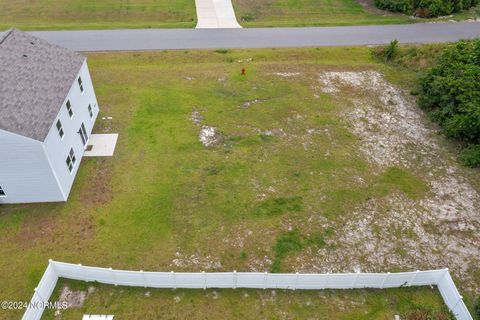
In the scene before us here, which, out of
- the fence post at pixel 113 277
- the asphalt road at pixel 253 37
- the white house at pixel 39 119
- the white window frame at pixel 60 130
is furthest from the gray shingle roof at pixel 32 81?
the asphalt road at pixel 253 37

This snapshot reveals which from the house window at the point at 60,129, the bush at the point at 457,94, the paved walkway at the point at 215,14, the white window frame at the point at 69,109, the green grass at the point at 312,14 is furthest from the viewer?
the green grass at the point at 312,14

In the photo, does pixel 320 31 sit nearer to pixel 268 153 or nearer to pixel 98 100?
pixel 268 153

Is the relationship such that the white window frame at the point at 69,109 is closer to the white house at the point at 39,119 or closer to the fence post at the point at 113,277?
the white house at the point at 39,119

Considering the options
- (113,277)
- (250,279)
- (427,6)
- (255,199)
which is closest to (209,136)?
(255,199)

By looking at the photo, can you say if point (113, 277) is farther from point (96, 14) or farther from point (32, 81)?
point (96, 14)

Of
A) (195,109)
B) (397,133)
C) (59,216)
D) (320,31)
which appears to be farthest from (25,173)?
(320,31)

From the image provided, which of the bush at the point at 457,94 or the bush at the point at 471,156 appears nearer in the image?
the bush at the point at 471,156

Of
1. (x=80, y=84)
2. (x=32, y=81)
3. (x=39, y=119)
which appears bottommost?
(x=80, y=84)
